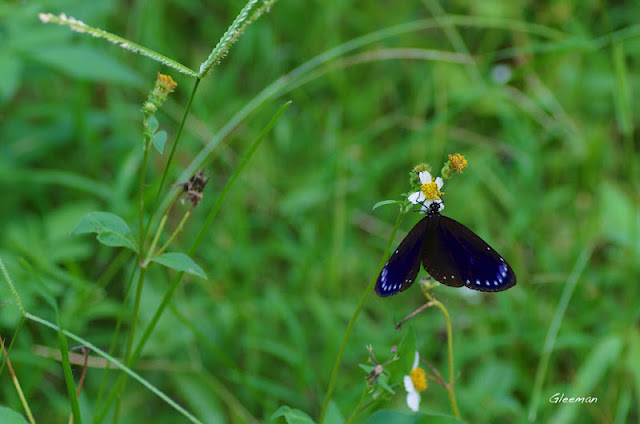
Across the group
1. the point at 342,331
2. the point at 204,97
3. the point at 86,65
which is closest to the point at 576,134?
the point at 342,331

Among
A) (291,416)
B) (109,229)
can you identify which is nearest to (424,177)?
(291,416)

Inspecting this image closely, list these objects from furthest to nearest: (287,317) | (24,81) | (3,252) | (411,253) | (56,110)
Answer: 1. (24,81)
2. (56,110)
3. (287,317)
4. (3,252)
5. (411,253)

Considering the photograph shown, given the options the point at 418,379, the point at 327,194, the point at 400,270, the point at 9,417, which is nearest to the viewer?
the point at 400,270

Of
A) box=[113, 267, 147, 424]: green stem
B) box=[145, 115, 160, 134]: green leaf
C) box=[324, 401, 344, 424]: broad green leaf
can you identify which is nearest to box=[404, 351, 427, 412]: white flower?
box=[324, 401, 344, 424]: broad green leaf

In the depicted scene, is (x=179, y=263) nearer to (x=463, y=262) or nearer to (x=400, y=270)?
(x=400, y=270)

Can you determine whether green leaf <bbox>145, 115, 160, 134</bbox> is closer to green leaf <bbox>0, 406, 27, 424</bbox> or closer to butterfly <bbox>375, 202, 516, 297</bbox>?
butterfly <bbox>375, 202, 516, 297</bbox>

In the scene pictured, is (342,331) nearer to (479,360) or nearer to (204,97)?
(479,360)

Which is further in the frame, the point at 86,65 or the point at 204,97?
the point at 204,97
